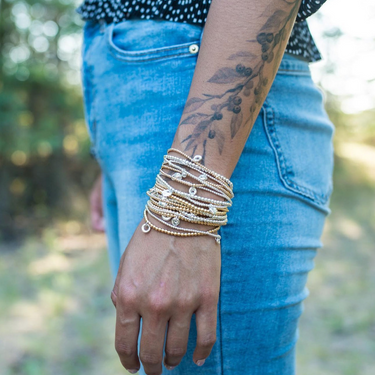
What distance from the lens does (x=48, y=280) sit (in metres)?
3.79

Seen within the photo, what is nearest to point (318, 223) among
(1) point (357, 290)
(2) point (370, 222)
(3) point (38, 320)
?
(3) point (38, 320)

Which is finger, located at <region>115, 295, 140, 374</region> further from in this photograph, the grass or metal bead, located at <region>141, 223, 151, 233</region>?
the grass

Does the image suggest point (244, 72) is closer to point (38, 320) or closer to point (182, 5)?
point (182, 5)

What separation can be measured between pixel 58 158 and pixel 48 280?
210cm

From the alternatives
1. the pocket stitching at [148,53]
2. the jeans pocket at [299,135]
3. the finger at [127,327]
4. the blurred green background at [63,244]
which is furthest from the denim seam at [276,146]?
the blurred green background at [63,244]

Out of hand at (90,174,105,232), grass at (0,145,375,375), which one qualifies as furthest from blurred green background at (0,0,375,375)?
hand at (90,174,105,232)

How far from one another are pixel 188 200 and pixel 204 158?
0.30 ft

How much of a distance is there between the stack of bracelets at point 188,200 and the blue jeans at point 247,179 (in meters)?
0.09

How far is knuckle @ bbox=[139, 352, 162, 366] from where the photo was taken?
2.29 ft

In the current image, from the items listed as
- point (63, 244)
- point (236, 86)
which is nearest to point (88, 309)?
point (63, 244)

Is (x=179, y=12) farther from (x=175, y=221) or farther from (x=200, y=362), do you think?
(x=200, y=362)

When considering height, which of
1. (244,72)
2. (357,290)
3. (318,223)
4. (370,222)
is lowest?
(370,222)

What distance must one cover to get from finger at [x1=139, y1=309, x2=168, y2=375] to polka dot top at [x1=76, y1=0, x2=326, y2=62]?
642 mm

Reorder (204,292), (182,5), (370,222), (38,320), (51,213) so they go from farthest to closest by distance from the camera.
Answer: (370,222) < (51,213) < (38,320) < (182,5) < (204,292)
